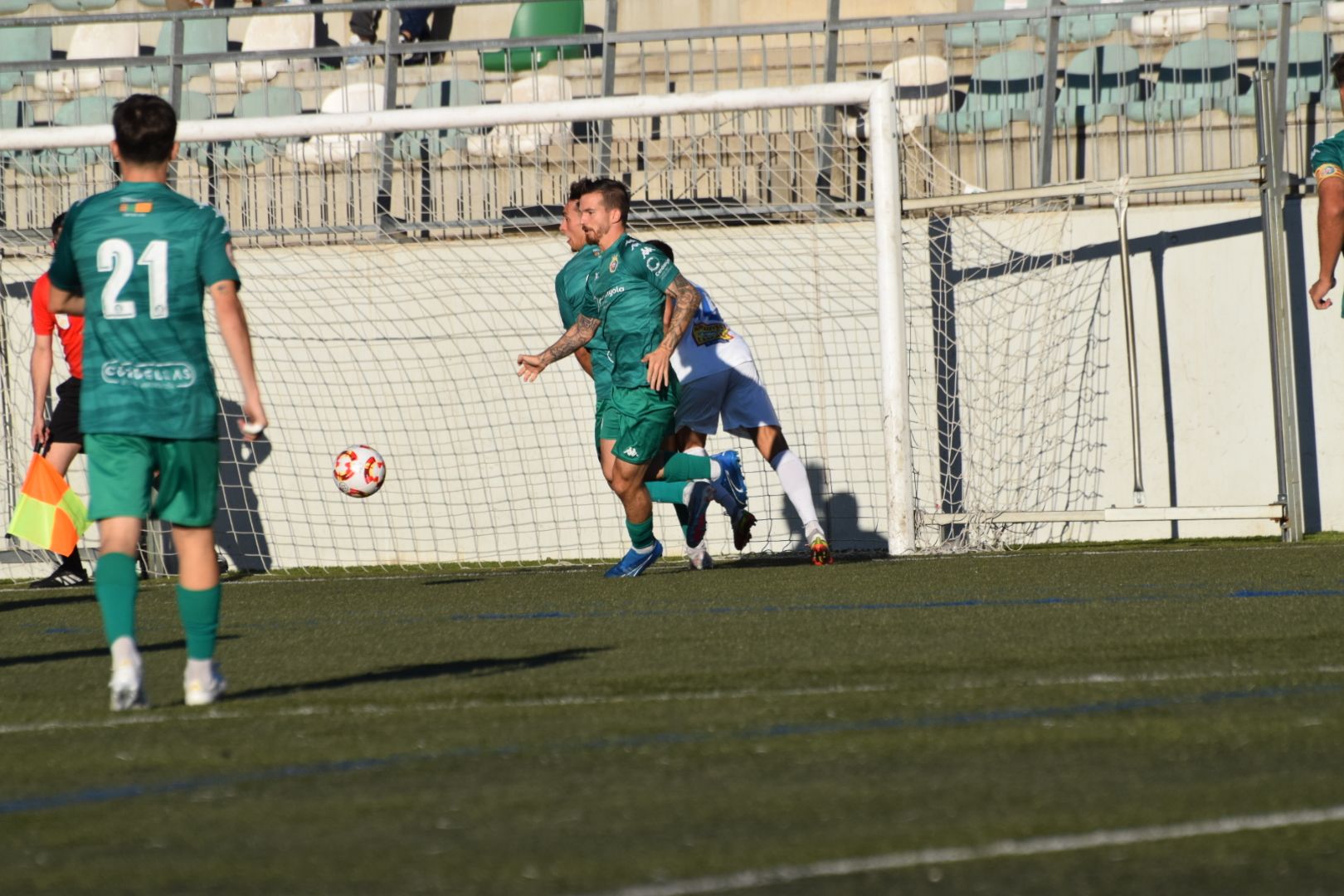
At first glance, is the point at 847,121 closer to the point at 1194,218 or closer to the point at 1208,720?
the point at 1194,218

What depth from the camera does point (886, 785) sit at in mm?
3113

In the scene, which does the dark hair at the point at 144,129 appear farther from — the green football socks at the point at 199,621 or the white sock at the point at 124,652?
the white sock at the point at 124,652

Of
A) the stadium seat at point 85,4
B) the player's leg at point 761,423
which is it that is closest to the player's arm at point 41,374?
the player's leg at point 761,423

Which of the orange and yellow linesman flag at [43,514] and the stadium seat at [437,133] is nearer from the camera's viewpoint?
the orange and yellow linesman flag at [43,514]

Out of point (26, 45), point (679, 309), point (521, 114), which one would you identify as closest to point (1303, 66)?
point (521, 114)

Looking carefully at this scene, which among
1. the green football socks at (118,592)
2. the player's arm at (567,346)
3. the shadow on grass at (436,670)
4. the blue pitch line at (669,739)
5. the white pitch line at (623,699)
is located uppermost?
the player's arm at (567,346)

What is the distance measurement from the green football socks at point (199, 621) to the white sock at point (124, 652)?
15 cm

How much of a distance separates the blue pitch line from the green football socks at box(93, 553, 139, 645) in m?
1.14

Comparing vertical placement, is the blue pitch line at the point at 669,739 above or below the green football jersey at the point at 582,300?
below

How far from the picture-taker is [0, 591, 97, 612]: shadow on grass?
8641mm

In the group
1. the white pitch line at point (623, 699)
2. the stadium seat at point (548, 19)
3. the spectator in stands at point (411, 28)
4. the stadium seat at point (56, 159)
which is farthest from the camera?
the stadium seat at point (548, 19)

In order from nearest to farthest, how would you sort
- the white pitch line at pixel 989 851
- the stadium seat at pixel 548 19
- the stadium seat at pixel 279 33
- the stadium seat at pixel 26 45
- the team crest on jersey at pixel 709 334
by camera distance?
the white pitch line at pixel 989 851
the team crest on jersey at pixel 709 334
the stadium seat at pixel 548 19
the stadium seat at pixel 279 33
the stadium seat at pixel 26 45

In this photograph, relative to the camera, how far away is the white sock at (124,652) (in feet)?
14.6

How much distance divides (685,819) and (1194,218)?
29.3ft
